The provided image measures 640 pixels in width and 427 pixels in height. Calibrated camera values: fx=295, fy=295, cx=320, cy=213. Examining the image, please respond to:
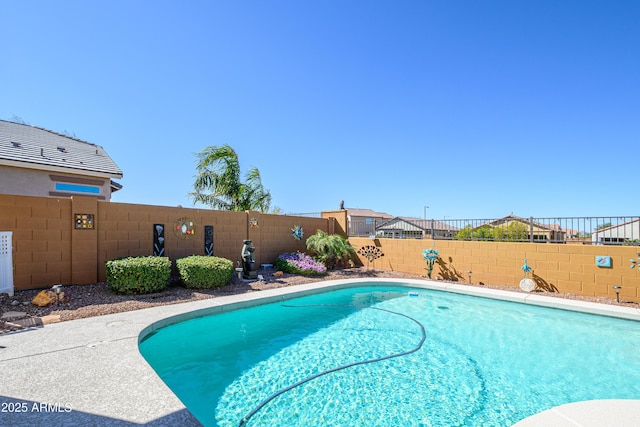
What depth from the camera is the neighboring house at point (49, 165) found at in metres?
8.93

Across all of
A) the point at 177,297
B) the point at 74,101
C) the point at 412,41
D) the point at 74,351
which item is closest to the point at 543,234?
the point at 412,41

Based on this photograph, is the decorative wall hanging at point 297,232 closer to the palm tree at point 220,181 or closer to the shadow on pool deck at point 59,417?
the palm tree at point 220,181

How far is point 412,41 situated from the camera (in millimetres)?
10195

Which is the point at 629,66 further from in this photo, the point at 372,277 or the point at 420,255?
the point at 372,277

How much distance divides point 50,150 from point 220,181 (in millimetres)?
5948

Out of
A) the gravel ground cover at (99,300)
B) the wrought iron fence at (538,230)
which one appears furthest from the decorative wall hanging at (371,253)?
the gravel ground cover at (99,300)

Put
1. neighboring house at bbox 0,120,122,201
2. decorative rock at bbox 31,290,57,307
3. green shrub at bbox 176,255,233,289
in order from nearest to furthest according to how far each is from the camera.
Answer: decorative rock at bbox 31,290,57,307, green shrub at bbox 176,255,233,289, neighboring house at bbox 0,120,122,201

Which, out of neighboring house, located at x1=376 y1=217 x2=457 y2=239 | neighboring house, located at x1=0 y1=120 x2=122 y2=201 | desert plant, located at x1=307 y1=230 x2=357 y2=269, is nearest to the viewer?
neighboring house, located at x1=0 y1=120 x2=122 y2=201

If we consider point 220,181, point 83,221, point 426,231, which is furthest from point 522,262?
point 220,181

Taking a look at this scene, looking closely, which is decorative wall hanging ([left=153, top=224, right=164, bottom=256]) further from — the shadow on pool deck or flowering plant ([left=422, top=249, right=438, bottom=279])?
flowering plant ([left=422, top=249, right=438, bottom=279])

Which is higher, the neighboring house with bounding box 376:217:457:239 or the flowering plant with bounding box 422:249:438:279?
the neighboring house with bounding box 376:217:457:239

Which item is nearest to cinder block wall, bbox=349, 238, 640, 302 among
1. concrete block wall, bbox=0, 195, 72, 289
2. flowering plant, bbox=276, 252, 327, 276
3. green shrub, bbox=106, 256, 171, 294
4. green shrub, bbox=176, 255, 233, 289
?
flowering plant, bbox=276, 252, 327, 276

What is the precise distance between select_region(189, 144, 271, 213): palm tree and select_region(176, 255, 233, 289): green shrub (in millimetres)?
6390

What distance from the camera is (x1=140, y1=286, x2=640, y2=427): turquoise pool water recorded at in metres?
3.23
